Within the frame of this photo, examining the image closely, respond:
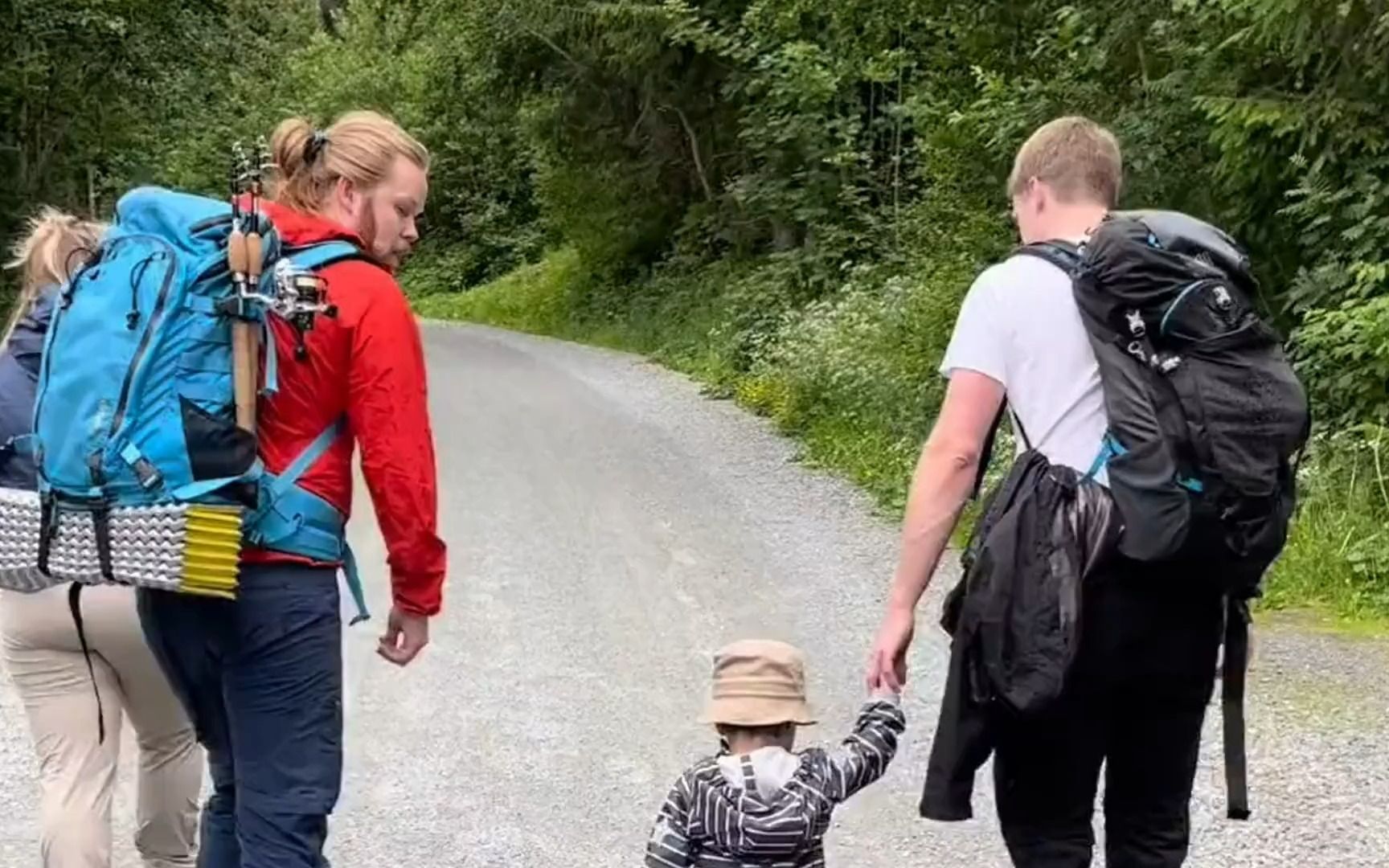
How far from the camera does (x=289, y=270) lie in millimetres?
3203

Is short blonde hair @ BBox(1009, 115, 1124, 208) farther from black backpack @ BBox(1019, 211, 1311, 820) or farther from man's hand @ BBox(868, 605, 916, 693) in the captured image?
man's hand @ BBox(868, 605, 916, 693)

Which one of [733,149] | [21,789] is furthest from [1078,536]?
[733,149]

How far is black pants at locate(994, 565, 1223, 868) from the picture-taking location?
335cm

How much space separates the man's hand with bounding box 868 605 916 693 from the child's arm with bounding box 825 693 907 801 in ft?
0.10

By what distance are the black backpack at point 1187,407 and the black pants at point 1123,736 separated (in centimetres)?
12

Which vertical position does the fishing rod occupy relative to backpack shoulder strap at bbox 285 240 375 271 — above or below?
below

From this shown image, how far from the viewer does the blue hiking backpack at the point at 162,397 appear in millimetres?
3178

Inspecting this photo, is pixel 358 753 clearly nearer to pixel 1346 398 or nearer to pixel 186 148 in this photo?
pixel 1346 398

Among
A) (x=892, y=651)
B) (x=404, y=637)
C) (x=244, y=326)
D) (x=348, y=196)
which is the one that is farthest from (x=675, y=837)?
(x=348, y=196)

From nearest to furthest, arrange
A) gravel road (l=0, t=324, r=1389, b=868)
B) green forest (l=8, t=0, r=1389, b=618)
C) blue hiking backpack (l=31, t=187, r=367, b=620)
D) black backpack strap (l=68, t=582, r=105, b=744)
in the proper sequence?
blue hiking backpack (l=31, t=187, r=367, b=620) < black backpack strap (l=68, t=582, r=105, b=744) < gravel road (l=0, t=324, r=1389, b=868) < green forest (l=8, t=0, r=1389, b=618)

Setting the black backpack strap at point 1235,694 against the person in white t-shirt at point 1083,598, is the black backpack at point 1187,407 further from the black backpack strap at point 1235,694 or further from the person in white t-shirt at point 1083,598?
the black backpack strap at point 1235,694

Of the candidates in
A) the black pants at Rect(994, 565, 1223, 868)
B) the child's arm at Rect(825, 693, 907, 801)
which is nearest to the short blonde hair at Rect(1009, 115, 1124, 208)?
the black pants at Rect(994, 565, 1223, 868)

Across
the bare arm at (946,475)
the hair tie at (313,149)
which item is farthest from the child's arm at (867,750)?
the hair tie at (313,149)

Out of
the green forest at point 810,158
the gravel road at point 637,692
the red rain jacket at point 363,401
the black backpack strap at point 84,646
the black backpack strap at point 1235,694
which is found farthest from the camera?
the green forest at point 810,158
